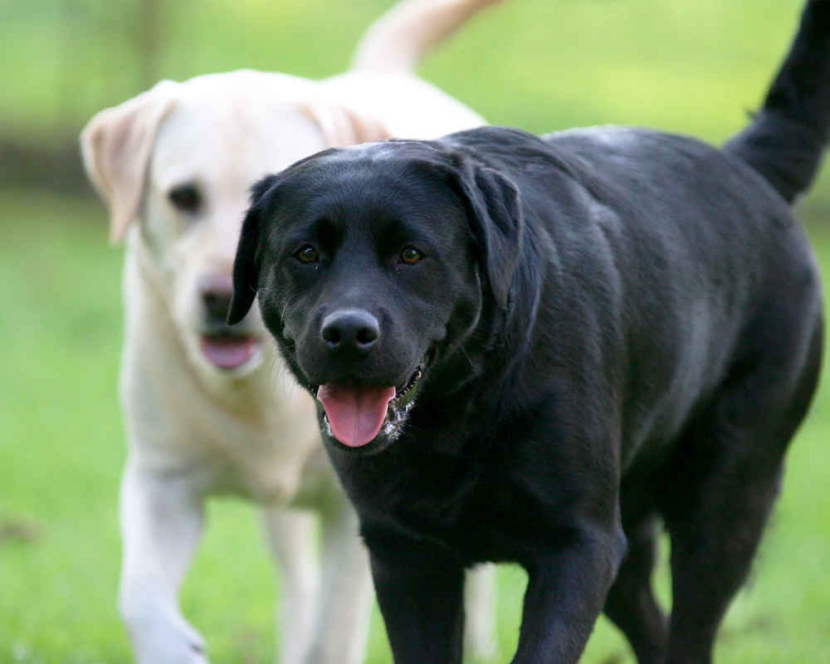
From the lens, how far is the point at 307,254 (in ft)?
10.7

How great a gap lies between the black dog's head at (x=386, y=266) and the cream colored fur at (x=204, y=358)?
1.47 meters

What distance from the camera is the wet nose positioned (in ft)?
15.2

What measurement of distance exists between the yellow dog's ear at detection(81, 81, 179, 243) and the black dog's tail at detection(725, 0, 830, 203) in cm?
174

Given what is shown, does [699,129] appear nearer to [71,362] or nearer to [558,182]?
[71,362]

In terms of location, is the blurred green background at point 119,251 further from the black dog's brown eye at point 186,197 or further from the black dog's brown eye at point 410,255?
the black dog's brown eye at point 410,255

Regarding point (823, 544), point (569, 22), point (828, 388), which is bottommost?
point (569, 22)

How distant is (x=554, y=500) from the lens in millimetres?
3342

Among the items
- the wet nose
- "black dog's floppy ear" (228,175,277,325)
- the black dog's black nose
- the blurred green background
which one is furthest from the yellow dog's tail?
the black dog's black nose

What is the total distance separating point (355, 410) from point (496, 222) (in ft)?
1.52

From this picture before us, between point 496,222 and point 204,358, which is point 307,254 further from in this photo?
point 204,358

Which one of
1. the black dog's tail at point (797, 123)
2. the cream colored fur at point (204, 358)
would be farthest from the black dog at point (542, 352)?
the cream colored fur at point (204, 358)

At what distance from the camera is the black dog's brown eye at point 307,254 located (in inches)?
128

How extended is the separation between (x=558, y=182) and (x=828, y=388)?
9.57m

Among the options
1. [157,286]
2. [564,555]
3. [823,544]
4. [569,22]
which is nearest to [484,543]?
[564,555]
